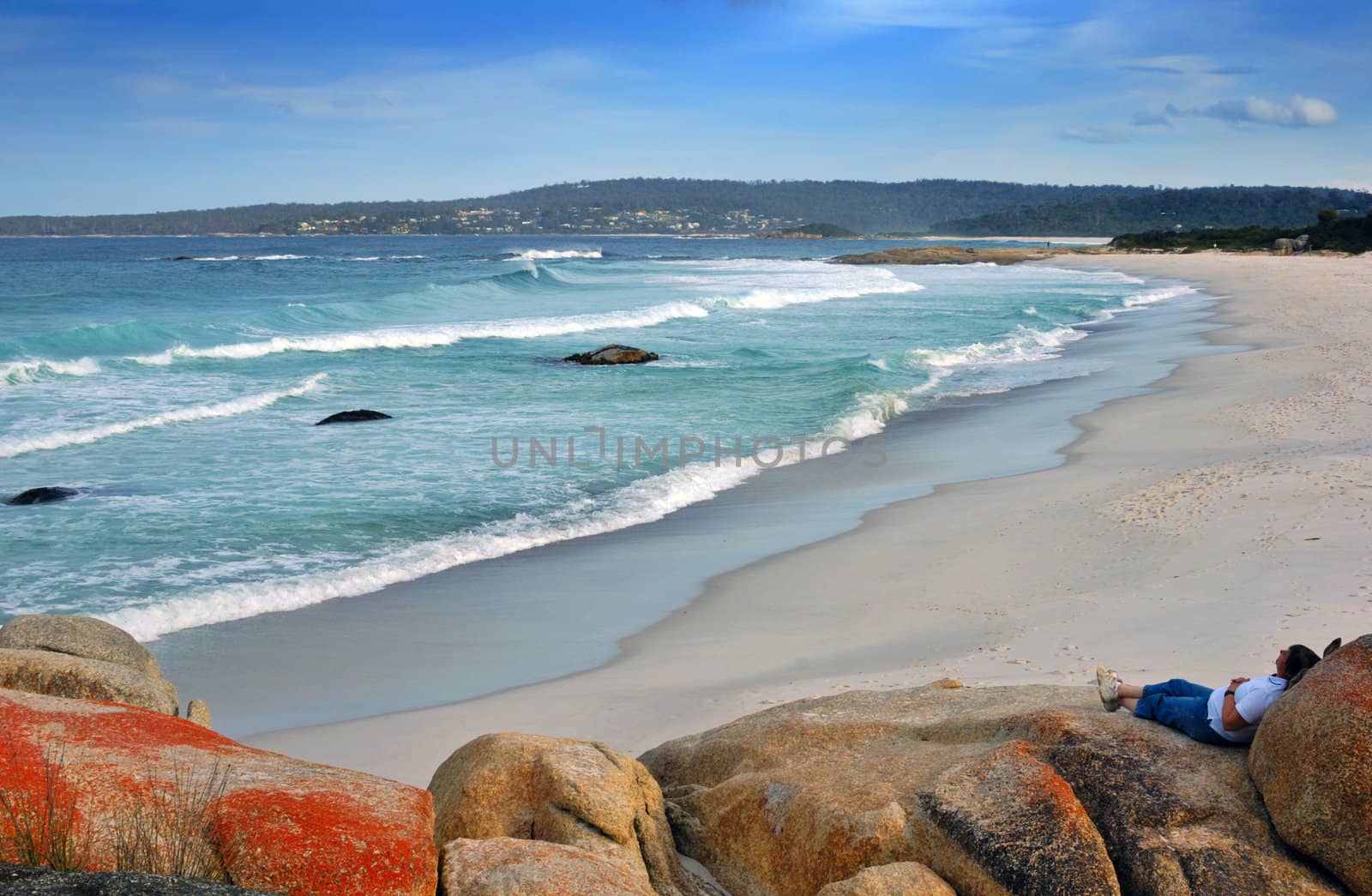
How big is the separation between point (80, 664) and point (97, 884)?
113 inches

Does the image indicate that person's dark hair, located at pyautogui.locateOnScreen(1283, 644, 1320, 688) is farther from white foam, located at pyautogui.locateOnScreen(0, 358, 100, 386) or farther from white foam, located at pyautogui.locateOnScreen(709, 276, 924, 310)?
white foam, located at pyautogui.locateOnScreen(709, 276, 924, 310)

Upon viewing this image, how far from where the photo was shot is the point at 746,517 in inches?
465

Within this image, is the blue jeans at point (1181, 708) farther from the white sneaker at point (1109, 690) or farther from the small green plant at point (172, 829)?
the small green plant at point (172, 829)

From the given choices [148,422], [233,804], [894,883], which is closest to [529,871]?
[233,804]

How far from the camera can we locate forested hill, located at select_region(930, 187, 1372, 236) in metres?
172

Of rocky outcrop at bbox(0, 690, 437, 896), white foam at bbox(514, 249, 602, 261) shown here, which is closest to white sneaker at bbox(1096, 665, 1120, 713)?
rocky outcrop at bbox(0, 690, 437, 896)

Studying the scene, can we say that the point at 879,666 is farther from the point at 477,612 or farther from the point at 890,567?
the point at 477,612

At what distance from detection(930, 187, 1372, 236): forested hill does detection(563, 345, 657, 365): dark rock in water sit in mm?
161192

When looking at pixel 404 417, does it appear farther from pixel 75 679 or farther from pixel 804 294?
pixel 804 294

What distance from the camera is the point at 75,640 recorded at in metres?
5.86

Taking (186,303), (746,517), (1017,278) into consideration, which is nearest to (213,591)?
(746,517)

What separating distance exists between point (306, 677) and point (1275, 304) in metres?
35.0

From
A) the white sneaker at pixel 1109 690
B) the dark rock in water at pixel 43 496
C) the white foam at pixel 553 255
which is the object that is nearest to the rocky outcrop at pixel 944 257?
the white foam at pixel 553 255

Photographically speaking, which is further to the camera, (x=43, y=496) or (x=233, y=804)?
(x=43, y=496)
